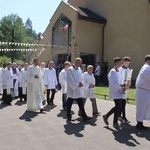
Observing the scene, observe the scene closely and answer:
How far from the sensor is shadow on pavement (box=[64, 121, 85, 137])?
257 inches

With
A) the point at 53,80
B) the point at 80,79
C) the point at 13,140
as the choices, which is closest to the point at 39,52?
the point at 53,80

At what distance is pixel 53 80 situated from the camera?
11250mm

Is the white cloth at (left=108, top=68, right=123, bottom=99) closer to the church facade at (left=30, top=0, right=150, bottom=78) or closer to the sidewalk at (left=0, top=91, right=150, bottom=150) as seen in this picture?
the sidewalk at (left=0, top=91, right=150, bottom=150)

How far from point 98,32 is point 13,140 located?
1916 centimetres

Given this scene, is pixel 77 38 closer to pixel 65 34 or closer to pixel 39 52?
pixel 65 34

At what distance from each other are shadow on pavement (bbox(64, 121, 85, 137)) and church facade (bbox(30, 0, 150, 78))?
1374cm

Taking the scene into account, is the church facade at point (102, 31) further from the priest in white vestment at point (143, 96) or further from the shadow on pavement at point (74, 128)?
the shadow on pavement at point (74, 128)

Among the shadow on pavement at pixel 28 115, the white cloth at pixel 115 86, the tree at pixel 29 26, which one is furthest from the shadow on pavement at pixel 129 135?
the tree at pixel 29 26

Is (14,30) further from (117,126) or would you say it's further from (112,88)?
(117,126)

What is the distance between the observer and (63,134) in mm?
6410

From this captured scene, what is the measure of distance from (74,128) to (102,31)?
1792cm

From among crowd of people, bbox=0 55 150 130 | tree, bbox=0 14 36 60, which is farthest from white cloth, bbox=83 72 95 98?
tree, bbox=0 14 36 60

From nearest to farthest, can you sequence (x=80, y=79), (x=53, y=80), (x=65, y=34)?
(x=80, y=79)
(x=53, y=80)
(x=65, y=34)

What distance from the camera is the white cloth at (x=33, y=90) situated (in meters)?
9.62
